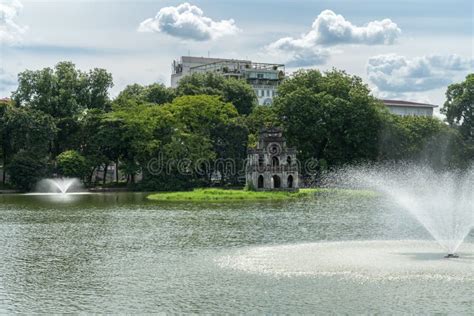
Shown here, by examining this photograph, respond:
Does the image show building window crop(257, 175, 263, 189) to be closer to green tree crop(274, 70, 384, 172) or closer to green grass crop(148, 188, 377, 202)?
green grass crop(148, 188, 377, 202)

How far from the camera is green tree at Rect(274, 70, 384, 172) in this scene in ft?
288

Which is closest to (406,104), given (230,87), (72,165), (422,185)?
(230,87)

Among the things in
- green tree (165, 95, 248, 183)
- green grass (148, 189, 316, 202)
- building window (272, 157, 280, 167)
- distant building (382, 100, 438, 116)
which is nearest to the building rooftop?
distant building (382, 100, 438, 116)

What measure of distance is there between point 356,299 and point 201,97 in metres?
70.2

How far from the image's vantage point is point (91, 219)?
48.1m

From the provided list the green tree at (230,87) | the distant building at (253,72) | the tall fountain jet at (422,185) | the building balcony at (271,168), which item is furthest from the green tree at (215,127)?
the distant building at (253,72)

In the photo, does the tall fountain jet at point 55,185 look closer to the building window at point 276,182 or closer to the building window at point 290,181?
the building window at point 276,182

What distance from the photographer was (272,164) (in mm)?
80938

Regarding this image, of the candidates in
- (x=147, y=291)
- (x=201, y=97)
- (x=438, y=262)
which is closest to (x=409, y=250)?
(x=438, y=262)

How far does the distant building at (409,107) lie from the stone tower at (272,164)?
80.4m

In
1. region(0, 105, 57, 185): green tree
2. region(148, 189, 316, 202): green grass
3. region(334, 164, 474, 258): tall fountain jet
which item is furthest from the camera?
region(0, 105, 57, 185): green tree

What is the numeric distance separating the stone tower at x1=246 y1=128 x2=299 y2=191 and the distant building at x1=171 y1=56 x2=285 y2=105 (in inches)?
2399

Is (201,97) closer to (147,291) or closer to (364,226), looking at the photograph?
(364,226)

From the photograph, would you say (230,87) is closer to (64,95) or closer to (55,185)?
(64,95)
